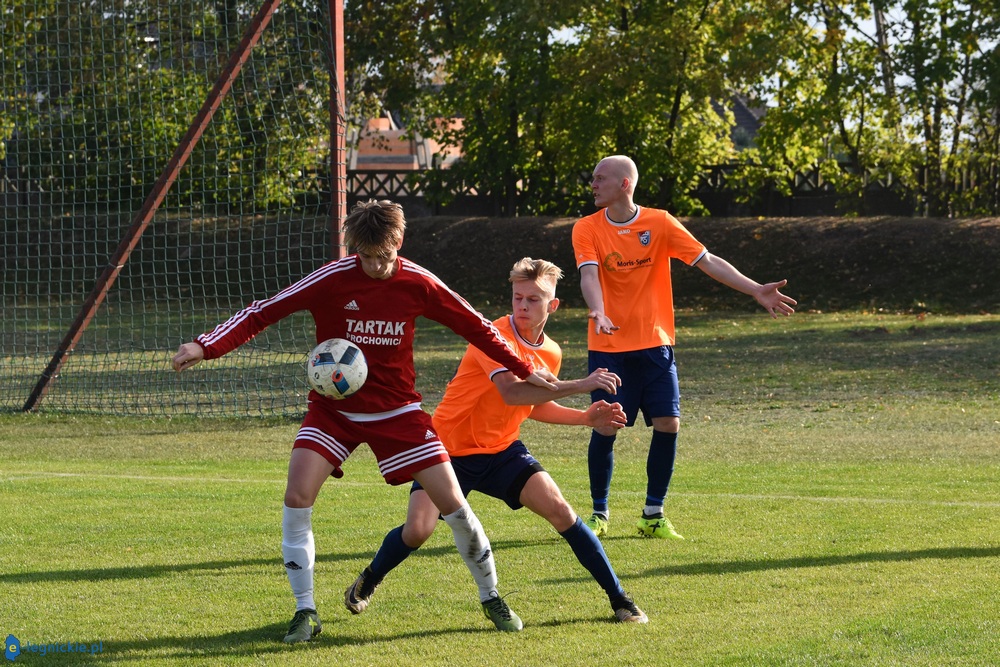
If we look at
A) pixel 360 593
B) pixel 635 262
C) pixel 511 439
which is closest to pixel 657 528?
pixel 635 262

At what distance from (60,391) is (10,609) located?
986cm

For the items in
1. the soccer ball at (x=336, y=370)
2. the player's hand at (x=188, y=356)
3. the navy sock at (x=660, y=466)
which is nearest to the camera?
the player's hand at (x=188, y=356)

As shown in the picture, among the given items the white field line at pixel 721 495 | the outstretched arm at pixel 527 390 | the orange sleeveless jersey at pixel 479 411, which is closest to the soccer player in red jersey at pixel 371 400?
the outstretched arm at pixel 527 390

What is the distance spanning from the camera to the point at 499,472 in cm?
526

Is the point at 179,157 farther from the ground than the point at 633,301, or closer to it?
farther from the ground

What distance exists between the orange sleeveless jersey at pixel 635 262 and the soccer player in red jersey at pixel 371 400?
2373 millimetres

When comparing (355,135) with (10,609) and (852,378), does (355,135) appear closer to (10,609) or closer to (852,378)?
(852,378)

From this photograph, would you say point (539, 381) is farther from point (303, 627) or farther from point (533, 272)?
point (303, 627)

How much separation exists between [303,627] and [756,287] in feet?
10.4

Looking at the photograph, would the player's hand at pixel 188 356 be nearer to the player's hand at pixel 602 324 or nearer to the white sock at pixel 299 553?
the white sock at pixel 299 553

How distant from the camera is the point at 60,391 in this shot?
14.6m

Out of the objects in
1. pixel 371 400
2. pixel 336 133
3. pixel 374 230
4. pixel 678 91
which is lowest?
pixel 371 400

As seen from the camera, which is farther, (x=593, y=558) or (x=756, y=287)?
(x=756, y=287)

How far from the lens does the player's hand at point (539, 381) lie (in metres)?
5.00
